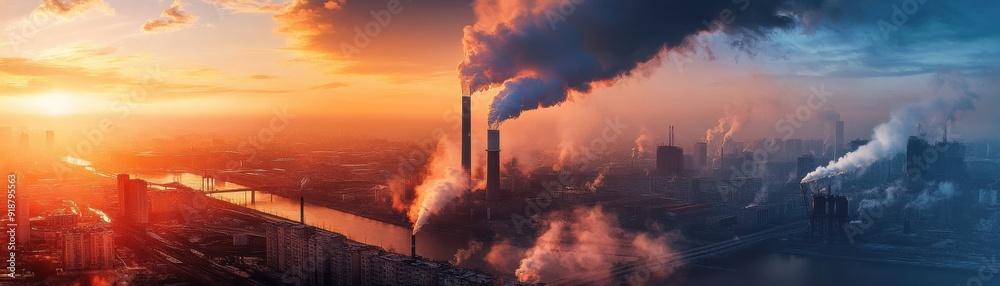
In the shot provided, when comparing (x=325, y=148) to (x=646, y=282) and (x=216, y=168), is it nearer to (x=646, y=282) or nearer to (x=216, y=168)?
(x=216, y=168)

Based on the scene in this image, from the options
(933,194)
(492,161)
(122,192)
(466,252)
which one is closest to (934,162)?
(933,194)

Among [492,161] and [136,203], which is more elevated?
[492,161]

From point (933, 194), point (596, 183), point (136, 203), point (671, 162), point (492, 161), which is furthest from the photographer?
point (671, 162)

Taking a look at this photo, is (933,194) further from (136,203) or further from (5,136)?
(5,136)

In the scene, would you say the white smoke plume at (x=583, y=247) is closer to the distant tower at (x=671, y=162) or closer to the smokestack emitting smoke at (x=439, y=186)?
the smokestack emitting smoke at (x=439, y=186)

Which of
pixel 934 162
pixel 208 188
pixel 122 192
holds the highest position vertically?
pixel 934 162

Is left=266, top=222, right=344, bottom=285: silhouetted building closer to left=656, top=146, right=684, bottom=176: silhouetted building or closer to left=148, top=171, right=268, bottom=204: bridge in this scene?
left=148, top=171, right=268, bottom=204: bridge
